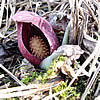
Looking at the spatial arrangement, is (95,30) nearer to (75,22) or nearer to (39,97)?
(75,22)

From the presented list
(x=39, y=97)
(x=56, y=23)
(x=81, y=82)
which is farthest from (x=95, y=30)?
(x=39, y=97)

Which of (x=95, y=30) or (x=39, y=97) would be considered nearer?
(x=39, y=97)

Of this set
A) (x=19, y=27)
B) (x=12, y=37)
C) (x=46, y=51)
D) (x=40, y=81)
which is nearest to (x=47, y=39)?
(x=46, y=51)

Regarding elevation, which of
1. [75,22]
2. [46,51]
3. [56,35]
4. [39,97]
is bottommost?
[39,97]

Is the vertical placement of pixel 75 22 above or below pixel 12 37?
above

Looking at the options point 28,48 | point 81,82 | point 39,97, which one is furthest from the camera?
point 28,48

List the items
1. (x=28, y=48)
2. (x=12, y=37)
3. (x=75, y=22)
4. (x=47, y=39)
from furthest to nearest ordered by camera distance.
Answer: (x=12, y=37) → (x=28, y=48) → (x=47, y=39) → (x=75, y=22)
